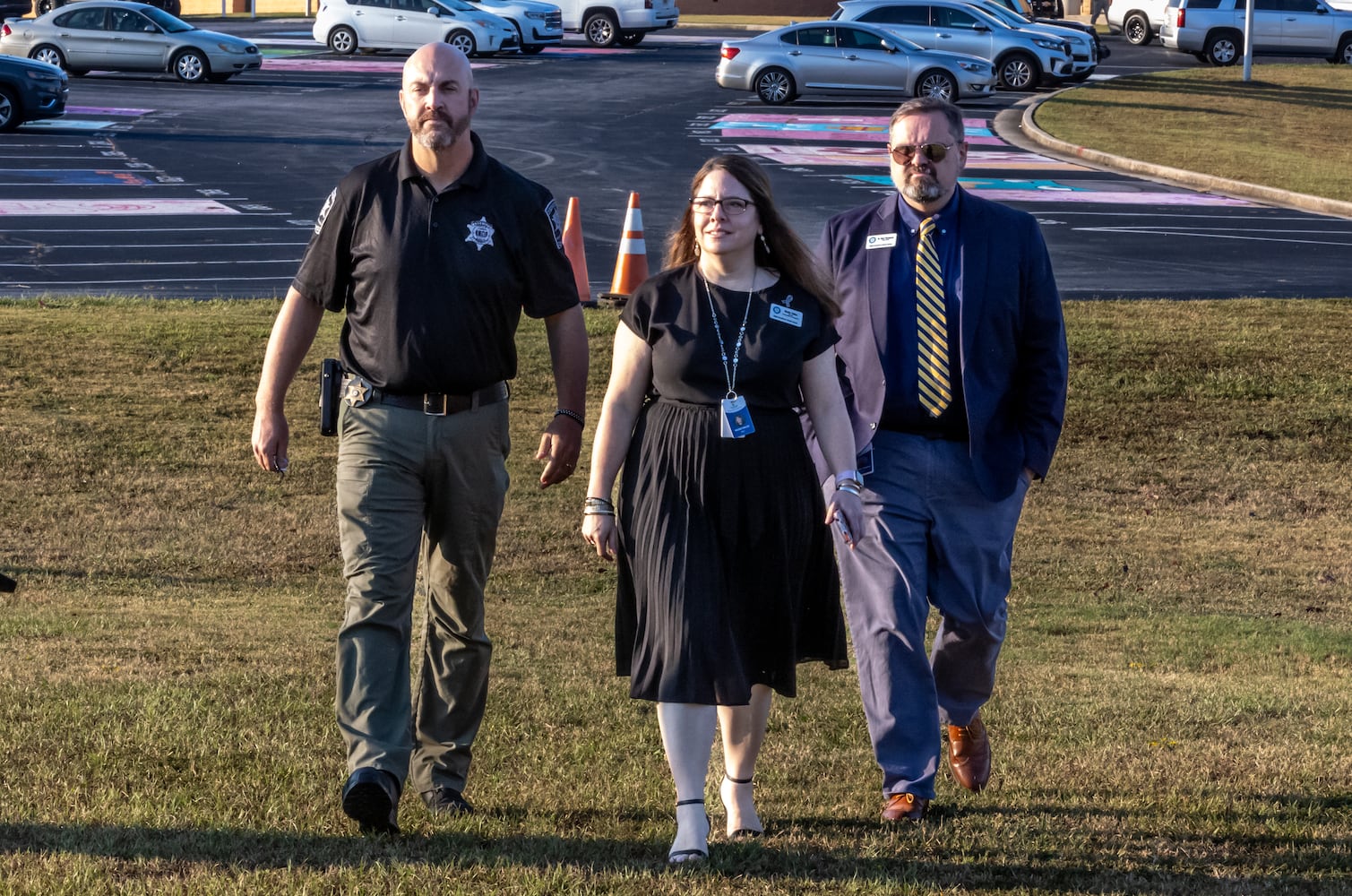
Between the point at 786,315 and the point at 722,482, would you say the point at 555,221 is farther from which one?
the point at 722,482

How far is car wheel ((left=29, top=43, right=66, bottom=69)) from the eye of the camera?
3459cm

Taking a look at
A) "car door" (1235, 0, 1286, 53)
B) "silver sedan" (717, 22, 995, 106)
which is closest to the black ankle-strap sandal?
"silver sedan" (717, 22, 995, 106)

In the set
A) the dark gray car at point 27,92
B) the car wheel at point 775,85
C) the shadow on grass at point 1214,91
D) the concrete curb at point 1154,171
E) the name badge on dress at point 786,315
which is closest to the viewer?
the name badge on dress at point 786,315

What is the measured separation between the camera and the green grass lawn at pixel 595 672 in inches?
169

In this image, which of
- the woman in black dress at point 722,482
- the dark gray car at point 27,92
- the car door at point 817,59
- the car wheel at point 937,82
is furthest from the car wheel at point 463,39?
the woman in black dress at point 722,482

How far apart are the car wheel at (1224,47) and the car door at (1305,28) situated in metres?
1.22

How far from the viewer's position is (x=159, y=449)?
1113cm

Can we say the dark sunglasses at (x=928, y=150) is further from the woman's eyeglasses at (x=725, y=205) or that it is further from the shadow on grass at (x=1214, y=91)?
the shadow on grass at (x=1214, y=91)

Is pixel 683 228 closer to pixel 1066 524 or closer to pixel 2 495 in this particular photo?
pixel 1066 524

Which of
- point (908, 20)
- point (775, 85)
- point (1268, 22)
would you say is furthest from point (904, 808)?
point (1268, 22)

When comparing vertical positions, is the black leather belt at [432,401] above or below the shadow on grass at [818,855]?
above

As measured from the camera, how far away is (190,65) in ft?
116

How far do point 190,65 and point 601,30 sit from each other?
41.7 feet

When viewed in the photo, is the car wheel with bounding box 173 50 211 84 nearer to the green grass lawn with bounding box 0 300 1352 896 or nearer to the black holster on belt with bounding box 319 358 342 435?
the green grass lawn with bounding box 0 300 1352 896
